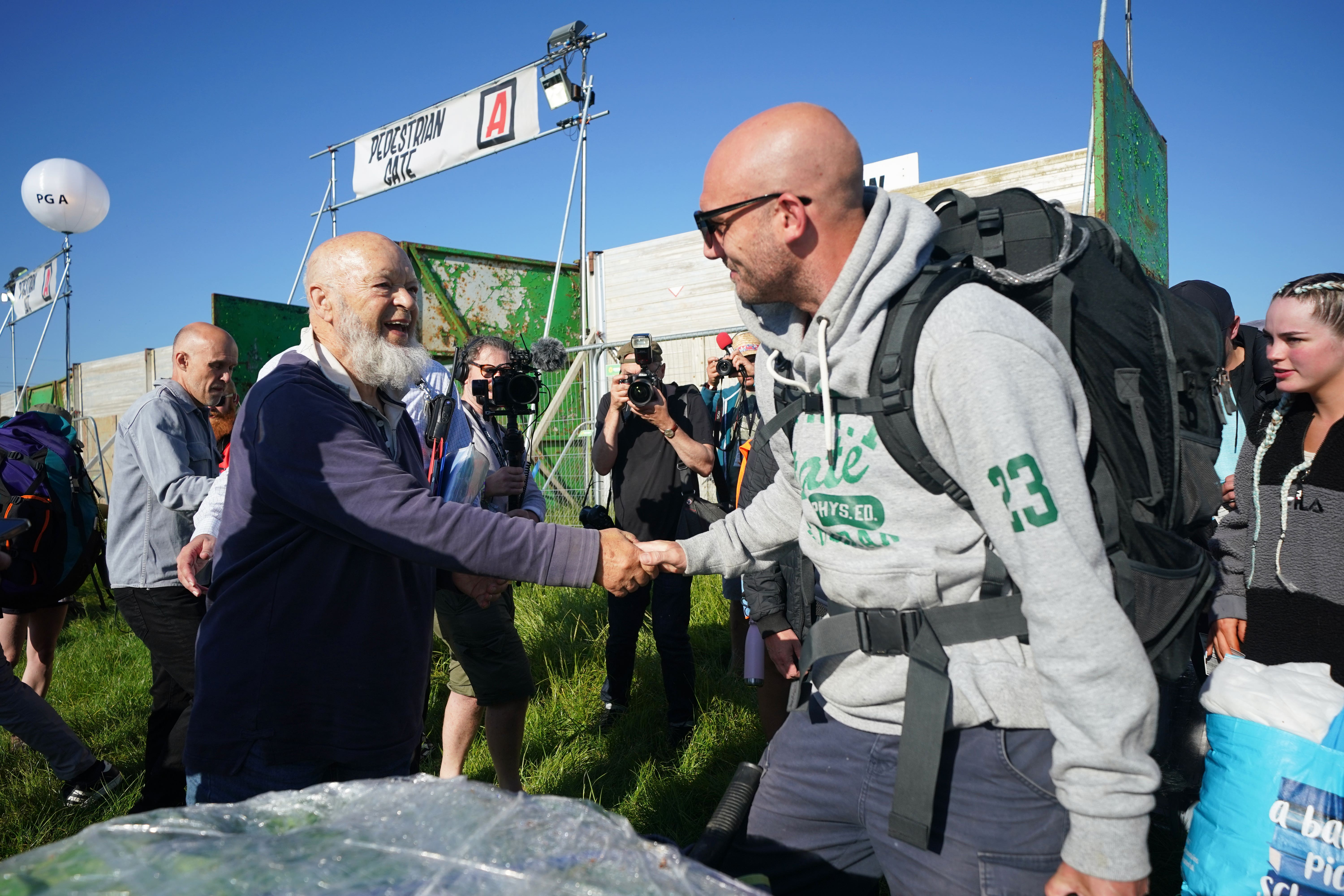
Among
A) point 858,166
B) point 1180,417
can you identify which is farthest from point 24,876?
point 1180,417

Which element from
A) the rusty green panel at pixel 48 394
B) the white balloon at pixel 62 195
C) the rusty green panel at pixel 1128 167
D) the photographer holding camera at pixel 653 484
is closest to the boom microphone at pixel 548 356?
the photographer holding camera at pixel 653 484

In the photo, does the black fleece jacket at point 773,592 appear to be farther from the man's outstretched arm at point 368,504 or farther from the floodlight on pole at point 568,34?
the floodlight on pole at point 568,34

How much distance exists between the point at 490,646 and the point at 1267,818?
2.71 m

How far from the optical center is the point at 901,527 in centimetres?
156

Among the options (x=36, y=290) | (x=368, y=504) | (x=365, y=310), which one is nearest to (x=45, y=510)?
(x=365, y=310)

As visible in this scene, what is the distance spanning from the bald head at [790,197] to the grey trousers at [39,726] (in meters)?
3.98

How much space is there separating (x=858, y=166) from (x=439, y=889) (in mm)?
1502

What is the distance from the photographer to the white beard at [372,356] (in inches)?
92.3

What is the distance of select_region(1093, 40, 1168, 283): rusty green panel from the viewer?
341cm

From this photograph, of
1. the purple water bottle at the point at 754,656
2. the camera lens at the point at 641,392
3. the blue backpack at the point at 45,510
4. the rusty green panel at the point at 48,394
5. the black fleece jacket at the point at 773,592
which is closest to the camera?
the black fleece jacket at the point at 773,592

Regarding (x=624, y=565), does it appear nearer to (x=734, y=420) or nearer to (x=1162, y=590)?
(x=1162, y=590)

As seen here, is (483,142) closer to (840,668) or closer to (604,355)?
(604,355)

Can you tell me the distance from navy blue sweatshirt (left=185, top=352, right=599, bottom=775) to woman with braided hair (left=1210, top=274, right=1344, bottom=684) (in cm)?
210

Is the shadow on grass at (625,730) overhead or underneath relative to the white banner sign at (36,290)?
underneath
